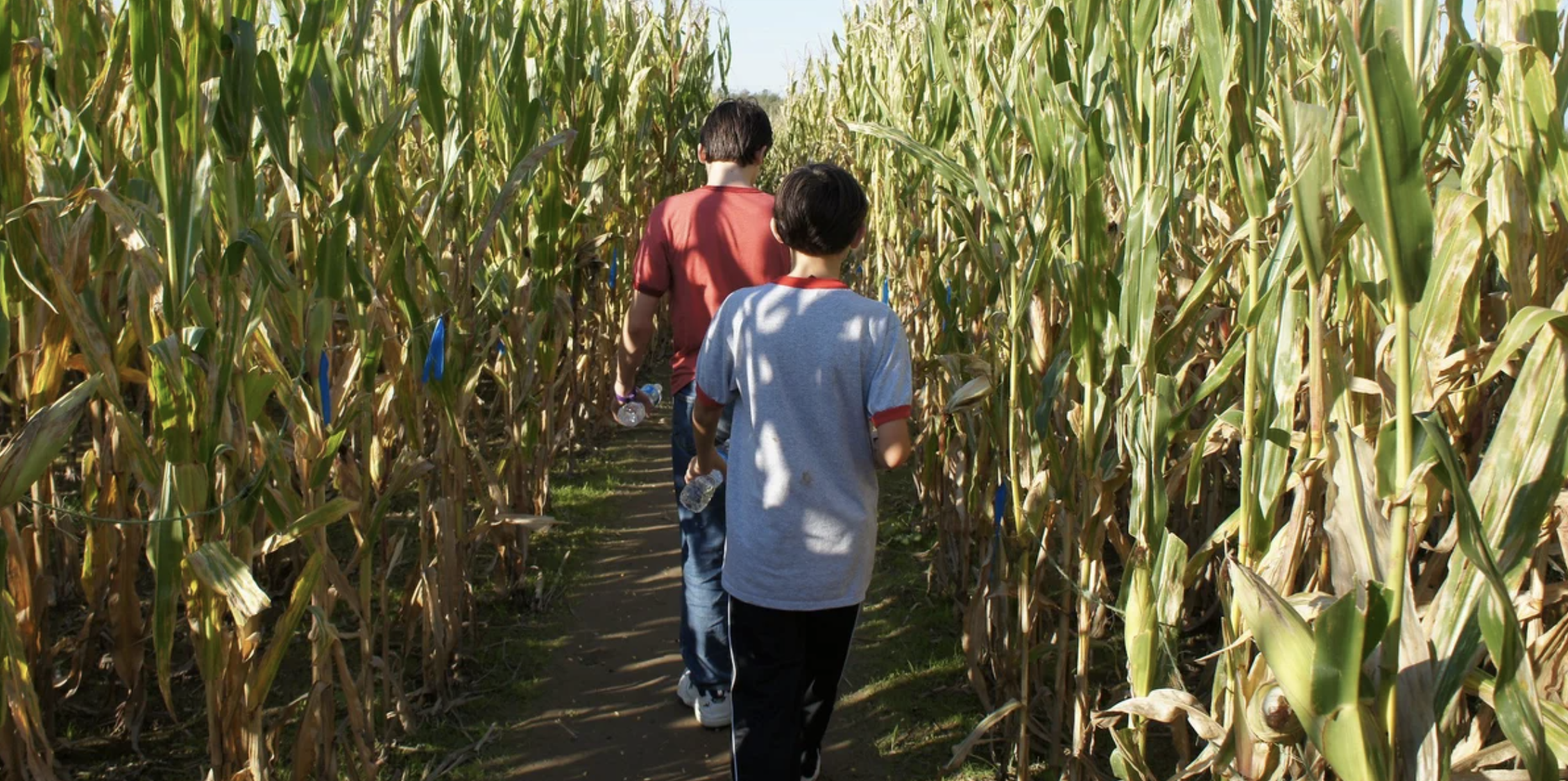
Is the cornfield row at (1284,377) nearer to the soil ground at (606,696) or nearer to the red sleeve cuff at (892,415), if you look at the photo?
the red sleeve cuff at (892,415)

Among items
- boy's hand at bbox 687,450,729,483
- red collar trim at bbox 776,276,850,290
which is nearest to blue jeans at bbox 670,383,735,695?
boy's hand at bbox 687,450,729,483

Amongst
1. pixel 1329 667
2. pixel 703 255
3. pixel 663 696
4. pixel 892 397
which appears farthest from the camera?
pixel 663 696

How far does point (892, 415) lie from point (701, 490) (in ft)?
1.84

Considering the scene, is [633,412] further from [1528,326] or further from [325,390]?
[1528,326]

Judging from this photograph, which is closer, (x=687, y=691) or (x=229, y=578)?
(x=229, y=578)

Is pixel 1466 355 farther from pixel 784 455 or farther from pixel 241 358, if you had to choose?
pixel 241 358

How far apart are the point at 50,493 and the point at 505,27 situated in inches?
72.0

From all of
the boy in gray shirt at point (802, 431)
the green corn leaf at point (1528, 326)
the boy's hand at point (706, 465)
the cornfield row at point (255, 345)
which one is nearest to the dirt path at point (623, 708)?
the cornfield row at point (255, 345)

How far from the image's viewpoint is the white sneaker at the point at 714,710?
3.17 m

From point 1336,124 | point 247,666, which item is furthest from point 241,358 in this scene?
point 1336,124

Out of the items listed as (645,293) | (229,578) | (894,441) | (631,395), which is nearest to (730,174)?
(645,293)

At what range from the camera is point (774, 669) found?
7.99 ft

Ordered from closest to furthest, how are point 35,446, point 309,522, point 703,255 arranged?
point 35,446 → point 309,522 → point 703,255

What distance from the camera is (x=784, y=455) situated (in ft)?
7.69
